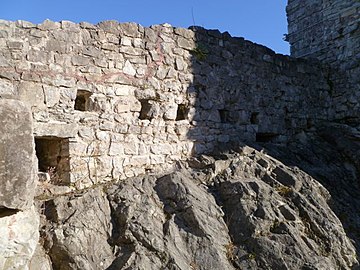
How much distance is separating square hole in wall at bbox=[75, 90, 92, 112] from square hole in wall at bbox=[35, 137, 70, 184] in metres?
0.55

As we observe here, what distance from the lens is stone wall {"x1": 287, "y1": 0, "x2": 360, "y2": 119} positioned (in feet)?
26.7

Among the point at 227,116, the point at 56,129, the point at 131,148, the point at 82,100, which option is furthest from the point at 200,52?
the point at 56,129

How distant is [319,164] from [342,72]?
265 cm

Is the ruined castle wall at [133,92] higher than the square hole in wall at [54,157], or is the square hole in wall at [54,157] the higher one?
A: the ruined castle wall at [133,92]

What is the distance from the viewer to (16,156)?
10.4 feet

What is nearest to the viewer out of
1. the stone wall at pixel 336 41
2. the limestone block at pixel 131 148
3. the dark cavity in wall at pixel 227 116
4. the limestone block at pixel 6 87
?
the limestone block at pixel 6 87

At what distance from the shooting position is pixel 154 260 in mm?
3971

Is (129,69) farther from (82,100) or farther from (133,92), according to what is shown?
(82,100)

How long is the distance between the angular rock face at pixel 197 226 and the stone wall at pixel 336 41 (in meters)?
3.49

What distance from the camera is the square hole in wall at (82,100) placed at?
17.0 ft

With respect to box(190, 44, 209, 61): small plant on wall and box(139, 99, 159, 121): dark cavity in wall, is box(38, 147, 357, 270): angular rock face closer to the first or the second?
box(139, 99, 159, 121): dark cavity in wall

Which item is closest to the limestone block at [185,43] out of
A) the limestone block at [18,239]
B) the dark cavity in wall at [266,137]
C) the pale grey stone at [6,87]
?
the dark cavity in wall at [266,137]

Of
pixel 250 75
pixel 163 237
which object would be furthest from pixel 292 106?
pixel 163 237

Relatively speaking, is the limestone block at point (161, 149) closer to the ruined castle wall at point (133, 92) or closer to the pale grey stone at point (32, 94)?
the ruined castle wall at point (133, 92)
